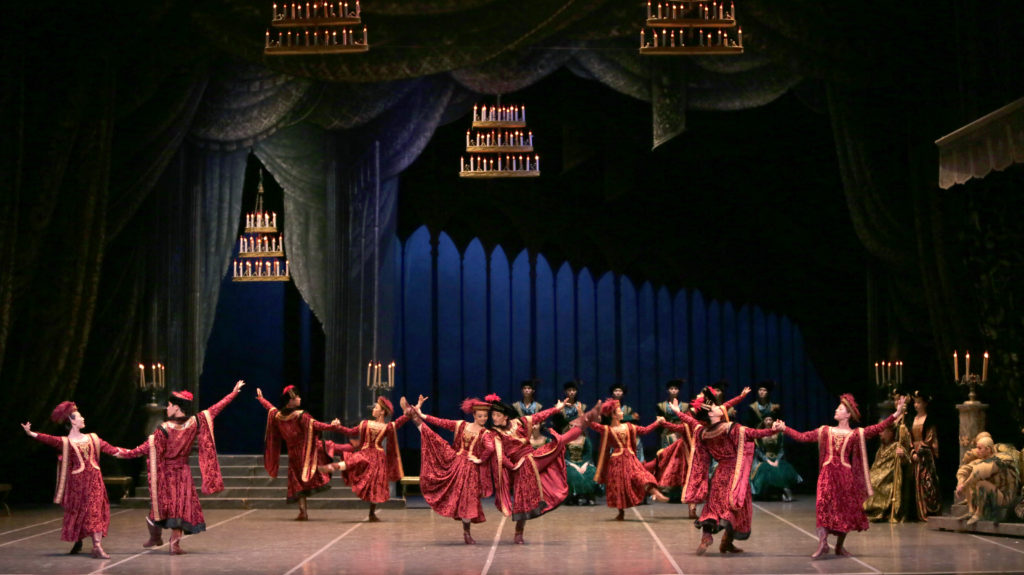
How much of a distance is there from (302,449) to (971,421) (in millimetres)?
6244

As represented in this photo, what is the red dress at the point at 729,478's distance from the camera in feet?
33.6

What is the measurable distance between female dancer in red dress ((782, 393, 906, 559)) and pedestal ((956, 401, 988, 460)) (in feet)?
6.91

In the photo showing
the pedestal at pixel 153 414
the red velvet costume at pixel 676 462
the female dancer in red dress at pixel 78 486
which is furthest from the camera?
the pedestal at pixel 153 414

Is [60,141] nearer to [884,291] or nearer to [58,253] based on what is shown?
[58,253]

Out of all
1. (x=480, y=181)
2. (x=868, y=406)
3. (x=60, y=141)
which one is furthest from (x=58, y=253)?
(x=868, y=406)

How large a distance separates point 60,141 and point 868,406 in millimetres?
9231

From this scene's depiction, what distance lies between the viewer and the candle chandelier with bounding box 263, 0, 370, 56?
1230 cm

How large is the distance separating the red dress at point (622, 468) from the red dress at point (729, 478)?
277 centimetres

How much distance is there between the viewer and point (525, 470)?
11.3m

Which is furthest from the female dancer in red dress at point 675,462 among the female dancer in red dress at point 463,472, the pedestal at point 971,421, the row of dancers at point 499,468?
the female dancer in red dress at point 463,472

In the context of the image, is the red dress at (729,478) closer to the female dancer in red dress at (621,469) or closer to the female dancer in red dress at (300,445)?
the female dancer in red dress at (621,469)

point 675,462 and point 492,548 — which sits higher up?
point 675,462

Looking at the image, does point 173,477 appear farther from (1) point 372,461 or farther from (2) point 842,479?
(2) point 842,479

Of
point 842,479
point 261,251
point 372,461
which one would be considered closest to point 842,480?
point 842,479
